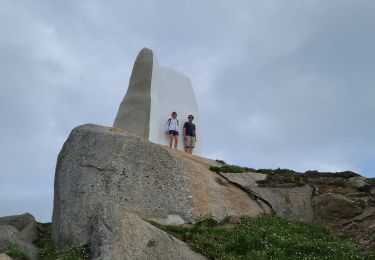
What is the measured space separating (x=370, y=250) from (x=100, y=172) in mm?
8462

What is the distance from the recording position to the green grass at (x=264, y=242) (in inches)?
587

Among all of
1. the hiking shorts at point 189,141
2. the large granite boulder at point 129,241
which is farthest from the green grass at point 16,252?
the hiking shorts at point 189,141

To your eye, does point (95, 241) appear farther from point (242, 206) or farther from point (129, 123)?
point (129, 123)

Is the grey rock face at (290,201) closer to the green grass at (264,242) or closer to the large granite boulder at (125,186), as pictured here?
the large granite boulder at (125,186)

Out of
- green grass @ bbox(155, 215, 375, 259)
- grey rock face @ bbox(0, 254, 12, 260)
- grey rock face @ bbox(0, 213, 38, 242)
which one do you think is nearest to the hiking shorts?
grey rock face @ bbox(0, 213, 38, 242)

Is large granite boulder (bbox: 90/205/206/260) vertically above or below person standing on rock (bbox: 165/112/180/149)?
below

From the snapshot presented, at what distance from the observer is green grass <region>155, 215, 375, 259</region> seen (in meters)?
14.9

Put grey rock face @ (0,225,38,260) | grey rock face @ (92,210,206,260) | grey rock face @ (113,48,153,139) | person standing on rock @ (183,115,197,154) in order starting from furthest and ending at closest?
person standing on rock @ (183,115,197,154) → grey rock face @ (113,48,153,139) → grey rock face @ (0,225,38,260) → grey rock face @ (92,210,206,260)

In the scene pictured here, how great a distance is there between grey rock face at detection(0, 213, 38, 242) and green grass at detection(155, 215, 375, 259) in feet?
19.9

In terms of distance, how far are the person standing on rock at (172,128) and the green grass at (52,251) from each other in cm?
788

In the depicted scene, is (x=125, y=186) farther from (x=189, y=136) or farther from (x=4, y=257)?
(x=189, y=136)

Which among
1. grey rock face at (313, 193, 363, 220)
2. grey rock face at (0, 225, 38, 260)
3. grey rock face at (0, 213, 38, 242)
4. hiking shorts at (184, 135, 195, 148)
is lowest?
grey rock face at (0, 225, 38, 260)

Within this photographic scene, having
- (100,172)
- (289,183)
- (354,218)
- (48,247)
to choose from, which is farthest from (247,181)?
(48,247)

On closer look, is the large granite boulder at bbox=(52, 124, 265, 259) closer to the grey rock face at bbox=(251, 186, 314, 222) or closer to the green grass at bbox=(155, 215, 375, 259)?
the grey rock face at bbox=(251, 186, 314, 222)
